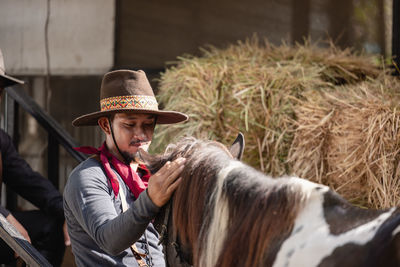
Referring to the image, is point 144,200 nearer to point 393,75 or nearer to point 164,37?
point 393,75

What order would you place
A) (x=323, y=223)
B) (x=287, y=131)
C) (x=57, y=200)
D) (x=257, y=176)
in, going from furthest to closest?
(x=57, y=200), (x=287, y=131), (x=257, y=176), (x=323, y=223)

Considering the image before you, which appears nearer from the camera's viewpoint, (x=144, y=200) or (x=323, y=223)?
(x=323, y=223)

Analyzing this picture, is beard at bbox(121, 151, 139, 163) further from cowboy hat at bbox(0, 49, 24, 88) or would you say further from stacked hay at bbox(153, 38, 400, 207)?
cowboy hat at bbox(0, 49, 24, 88)

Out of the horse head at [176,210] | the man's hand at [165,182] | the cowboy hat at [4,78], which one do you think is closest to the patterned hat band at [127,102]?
the horse head at [176,210]

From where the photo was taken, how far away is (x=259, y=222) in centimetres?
114

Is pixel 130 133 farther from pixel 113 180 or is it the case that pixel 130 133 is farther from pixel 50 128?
pixel 50 128

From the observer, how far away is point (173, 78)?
2986mm

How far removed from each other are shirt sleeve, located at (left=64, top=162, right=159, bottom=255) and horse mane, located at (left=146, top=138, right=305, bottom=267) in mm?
100

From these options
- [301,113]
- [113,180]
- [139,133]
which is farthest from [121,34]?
[113,180]

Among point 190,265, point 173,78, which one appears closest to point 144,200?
point 190,265

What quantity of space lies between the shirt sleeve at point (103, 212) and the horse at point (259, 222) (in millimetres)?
63

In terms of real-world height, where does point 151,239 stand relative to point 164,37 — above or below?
below

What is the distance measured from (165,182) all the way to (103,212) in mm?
311

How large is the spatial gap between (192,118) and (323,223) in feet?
5.53
